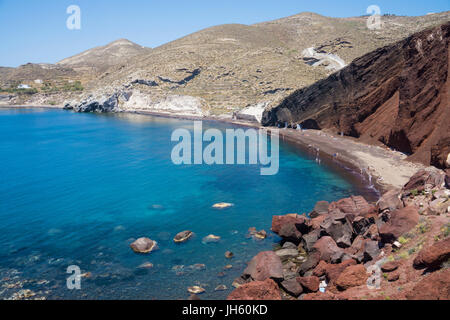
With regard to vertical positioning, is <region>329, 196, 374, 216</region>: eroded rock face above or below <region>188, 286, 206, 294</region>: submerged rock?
above

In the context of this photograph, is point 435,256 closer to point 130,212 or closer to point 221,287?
point 221,287

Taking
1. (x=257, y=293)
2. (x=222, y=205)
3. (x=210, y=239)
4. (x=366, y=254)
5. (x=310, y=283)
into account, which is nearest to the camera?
(x=257, y=293)

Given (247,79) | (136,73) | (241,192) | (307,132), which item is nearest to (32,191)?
(241,192)

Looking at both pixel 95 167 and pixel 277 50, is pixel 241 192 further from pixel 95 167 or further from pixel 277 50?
pixel 277 50

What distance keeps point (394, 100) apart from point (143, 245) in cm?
4643

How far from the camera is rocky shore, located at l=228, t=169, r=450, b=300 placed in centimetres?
1470

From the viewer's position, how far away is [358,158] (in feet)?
159

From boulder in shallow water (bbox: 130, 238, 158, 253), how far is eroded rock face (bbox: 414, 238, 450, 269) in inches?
704

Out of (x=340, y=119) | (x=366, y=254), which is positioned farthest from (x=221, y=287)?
(x=340, y=119)

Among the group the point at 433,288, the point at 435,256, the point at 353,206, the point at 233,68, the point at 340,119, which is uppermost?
the point at 233,68

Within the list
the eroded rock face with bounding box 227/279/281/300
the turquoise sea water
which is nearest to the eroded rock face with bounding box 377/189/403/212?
the turquoise sea water

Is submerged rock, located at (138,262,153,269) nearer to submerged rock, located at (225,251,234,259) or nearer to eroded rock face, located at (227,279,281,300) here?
submerged rock, located at (225,251,234,259)

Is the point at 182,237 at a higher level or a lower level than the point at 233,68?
lower
